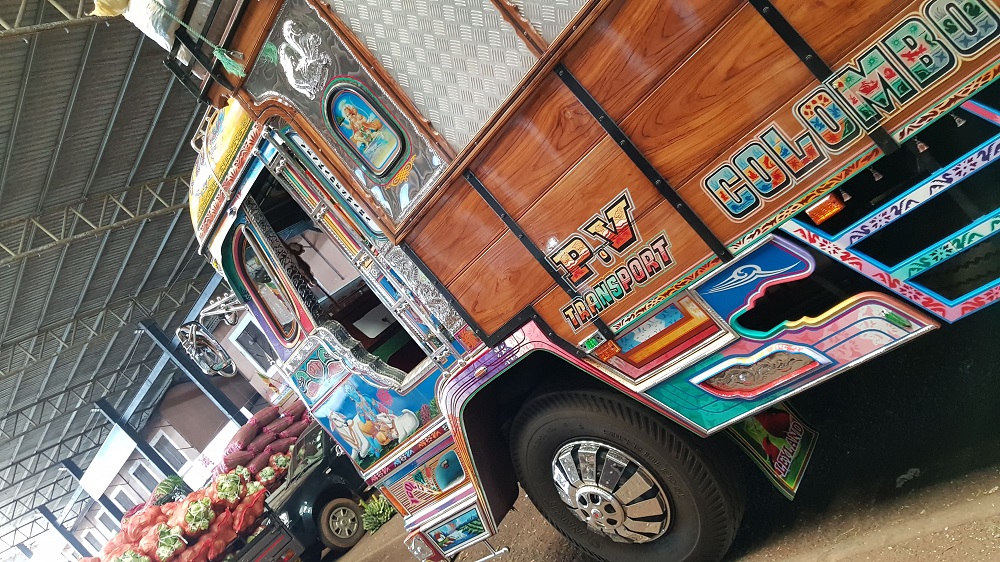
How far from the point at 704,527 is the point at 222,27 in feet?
9.83

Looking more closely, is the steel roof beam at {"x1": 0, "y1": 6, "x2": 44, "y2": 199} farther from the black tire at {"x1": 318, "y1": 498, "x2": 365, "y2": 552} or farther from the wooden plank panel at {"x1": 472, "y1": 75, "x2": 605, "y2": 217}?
the wooden plank panel at {"x1": 472, "y1": 75, "x2": 605, "y2": 217}

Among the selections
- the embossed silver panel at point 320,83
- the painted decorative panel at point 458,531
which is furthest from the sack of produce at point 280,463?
the embossed silver panel at point 320,83

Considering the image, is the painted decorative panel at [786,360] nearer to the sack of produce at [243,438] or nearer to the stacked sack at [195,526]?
the stacked sack at [195,526]

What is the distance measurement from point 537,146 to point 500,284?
0.62m

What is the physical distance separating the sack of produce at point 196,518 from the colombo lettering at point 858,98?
636 centimetres

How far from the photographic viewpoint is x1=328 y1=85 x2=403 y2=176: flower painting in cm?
267

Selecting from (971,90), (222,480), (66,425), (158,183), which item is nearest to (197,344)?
(222,480)

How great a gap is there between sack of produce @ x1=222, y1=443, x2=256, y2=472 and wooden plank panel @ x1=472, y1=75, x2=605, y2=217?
668 cm

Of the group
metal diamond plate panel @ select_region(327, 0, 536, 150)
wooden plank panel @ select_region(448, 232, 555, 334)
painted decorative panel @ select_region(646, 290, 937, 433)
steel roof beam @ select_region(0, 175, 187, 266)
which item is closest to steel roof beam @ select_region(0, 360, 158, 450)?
steel roof beam @ select_region(0, 175, 187, 266)

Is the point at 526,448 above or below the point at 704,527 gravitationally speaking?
above

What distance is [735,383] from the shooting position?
254 cm

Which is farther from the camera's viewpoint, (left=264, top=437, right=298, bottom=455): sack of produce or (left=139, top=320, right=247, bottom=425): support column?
(left=139, top=320, right=247, bottom=425): support column

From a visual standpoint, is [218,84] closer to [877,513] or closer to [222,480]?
[877,513]

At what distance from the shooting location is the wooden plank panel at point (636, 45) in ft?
6.48
